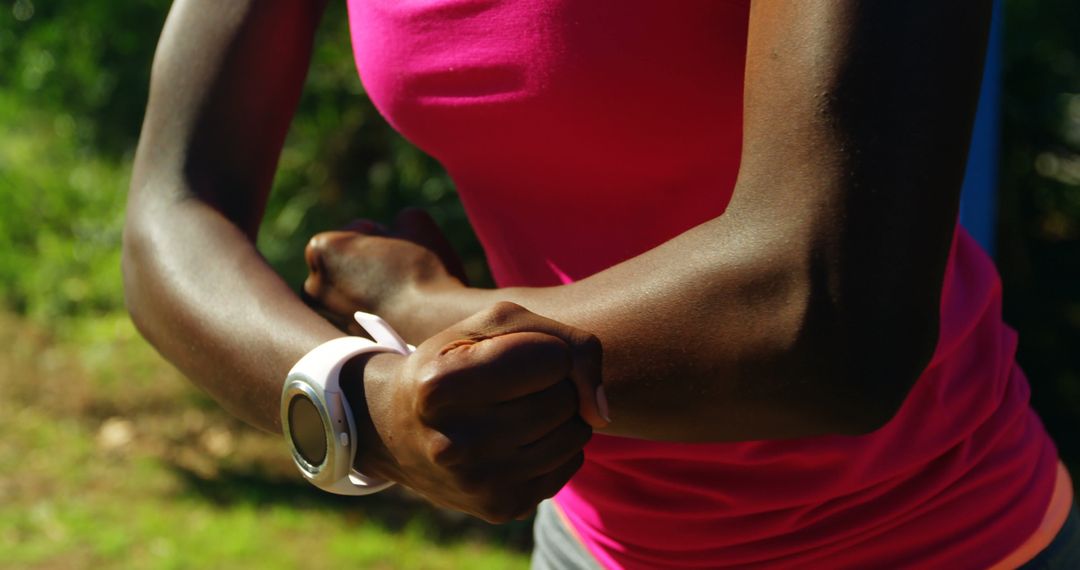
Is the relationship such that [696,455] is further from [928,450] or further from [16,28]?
[16,28]

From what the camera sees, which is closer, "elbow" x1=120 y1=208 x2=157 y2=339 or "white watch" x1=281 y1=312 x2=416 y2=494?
"white watch" x1=281 y1=312 x2=416 y2=494

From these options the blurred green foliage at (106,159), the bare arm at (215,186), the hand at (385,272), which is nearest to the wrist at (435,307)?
the hand at (385,272)

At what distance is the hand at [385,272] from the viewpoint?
1371mm

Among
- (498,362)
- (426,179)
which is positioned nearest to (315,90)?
(426,179)

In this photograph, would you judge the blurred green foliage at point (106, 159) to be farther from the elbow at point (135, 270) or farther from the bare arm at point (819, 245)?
the bare arm at point (819, 245)

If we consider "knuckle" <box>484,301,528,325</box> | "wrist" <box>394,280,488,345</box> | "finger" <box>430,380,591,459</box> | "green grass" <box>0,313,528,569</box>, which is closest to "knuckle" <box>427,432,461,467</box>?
"finger" <box>430,380,591,459</box>

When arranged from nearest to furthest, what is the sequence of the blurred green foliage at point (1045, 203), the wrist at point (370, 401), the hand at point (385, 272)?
1. the wrist at point (370, 401)
2. the hand at point (385, 272)
3. the blurred green foliage at point (1045, 203)

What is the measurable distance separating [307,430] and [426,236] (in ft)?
1.31

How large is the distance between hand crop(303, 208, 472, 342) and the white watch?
0.14m

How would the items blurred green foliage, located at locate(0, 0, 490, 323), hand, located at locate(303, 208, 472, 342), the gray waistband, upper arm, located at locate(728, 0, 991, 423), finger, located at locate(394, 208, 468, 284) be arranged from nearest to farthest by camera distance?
upper arm, located at locate(728, 0, 991, 423) < hand, located at locate(303, 208, 472, 342) < finger, located at locate(394, 208, 468, 284) < the gray waistband < blurred green foliage, located at locate(0, 0, 490, 323)

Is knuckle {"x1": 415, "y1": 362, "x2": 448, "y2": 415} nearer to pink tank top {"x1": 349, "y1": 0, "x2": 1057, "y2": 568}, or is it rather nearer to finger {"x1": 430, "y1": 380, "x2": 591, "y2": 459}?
finger {"x1": 430, "y1": 380, "x2": 591, "y2": 459}

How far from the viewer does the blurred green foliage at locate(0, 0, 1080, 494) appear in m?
4.26

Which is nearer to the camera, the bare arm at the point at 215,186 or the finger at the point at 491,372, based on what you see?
the finger at the point at 491,372

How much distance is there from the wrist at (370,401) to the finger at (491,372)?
0.34ft
